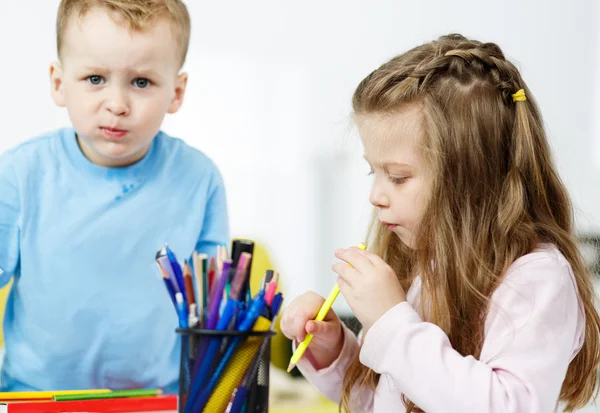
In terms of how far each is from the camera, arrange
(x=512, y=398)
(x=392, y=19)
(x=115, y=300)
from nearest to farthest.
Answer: (x=512, y=398), (x=115, y=300), (x=392, y=19)

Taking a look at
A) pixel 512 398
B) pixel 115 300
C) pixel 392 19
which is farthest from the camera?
pixel 392 19

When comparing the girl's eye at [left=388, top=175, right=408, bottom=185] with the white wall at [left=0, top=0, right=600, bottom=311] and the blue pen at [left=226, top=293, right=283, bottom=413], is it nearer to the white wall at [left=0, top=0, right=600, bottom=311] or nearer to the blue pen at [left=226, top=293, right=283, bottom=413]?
the blue pen at [left=226, top=293, right=283, bottom=413]

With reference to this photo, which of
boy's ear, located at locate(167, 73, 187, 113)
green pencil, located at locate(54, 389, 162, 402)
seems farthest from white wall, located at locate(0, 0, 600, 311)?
green pencil, located at locate(54, 389, 162, 402)

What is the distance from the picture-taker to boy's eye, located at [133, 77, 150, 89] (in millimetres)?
791

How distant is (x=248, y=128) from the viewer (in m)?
1.74

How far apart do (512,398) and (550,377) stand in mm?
40

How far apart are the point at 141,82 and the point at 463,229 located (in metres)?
0.35

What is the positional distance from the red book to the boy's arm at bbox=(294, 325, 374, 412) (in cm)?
13

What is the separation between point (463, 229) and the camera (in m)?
0.67

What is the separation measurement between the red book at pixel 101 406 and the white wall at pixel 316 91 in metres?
1.04

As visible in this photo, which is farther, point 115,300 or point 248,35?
point 248,35

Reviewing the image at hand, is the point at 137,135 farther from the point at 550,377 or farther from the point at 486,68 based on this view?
the point at 550,377

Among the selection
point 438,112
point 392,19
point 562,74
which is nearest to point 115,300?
point 438,112

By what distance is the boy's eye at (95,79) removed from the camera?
0.78 meters
